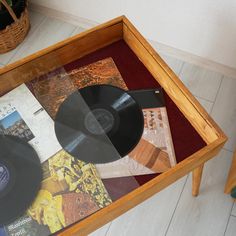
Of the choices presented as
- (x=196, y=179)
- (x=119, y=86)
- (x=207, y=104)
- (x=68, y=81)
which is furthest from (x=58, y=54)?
(x=207, y=104)

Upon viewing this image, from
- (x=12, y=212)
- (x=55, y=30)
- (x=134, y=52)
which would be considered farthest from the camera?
(x=55, y=30)

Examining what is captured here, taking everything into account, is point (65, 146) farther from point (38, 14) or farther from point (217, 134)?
point (38, 14)

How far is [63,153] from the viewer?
1.00 m

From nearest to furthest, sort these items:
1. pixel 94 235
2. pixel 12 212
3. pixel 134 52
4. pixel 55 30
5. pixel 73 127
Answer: pixel 12 212
pixel 73 127
pixel 134 52
pixel 94 235
pixel 55 30

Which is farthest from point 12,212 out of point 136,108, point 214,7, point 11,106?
point 214,7

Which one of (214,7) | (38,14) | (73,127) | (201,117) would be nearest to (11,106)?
(73,127)

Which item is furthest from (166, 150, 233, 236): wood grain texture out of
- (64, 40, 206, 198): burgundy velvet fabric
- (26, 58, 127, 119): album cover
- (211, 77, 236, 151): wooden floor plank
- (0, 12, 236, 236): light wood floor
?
(26, 58, 127, 119): album cover

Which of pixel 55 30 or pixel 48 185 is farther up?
pixel 48 185

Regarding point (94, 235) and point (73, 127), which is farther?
point (94, 235)

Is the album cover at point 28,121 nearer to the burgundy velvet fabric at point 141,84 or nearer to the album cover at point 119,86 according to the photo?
the album cover at point 119,86

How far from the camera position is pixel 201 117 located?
3.21 ft

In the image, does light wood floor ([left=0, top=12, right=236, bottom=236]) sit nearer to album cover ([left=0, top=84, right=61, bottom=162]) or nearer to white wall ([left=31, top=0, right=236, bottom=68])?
white wall ([left=31, top=0, right=236, bottom=68])

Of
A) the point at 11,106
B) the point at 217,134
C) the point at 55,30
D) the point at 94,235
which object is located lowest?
the point at 94,235

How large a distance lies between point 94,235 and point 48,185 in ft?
1.48
